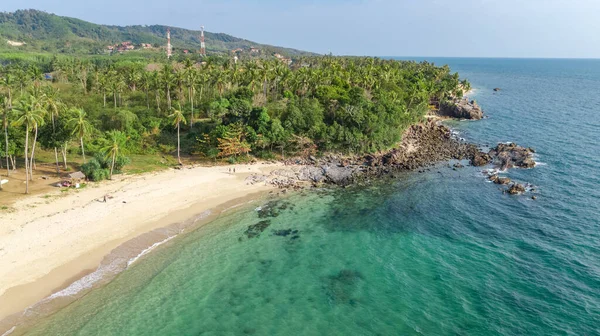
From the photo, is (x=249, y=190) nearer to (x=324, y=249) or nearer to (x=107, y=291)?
(x=324, y=249)

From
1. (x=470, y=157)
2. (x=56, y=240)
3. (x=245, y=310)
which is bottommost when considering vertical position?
(x=245, y=310)

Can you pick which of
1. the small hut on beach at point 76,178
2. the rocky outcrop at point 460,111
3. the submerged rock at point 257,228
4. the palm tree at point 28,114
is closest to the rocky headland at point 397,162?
the submerged rock at point 257,228

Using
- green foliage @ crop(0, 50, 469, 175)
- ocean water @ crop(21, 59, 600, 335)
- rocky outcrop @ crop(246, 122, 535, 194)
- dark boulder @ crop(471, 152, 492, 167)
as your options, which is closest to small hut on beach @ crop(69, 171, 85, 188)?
green foliage @ crop(0, 50, 469, 175)

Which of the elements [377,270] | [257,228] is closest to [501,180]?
[377,270]

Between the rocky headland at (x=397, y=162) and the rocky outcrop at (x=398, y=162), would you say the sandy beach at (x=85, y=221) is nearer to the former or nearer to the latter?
the rocky outcrop at (x=398, y=162)

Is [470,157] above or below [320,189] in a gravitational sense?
above

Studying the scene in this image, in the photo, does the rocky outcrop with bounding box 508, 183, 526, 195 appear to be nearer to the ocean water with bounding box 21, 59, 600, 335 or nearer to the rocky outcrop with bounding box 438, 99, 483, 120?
the ocean water with bounding box 21, 59, 600, 335

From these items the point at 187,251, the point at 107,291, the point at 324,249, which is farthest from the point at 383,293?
the point at 107,291
